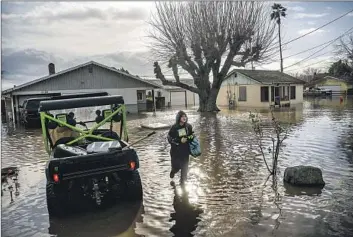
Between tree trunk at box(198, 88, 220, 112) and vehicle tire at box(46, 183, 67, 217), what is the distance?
17.7m

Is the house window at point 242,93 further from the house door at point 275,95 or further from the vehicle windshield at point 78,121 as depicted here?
the vehicle windshield at point 78,121

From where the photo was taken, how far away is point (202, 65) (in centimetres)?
2109

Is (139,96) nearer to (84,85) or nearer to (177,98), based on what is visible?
(84,85)

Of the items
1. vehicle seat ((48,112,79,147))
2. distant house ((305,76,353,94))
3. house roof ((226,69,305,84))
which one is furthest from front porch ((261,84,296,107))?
vehicle seat ((48,112,79,147))

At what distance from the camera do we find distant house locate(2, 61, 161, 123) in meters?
20.6

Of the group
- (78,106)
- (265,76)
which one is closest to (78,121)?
(78,106)

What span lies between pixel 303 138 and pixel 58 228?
26.2 feet

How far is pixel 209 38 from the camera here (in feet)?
61.6

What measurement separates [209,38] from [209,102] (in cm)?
473

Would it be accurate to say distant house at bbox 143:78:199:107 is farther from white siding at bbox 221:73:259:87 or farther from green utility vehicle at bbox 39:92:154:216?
green utility vehicle at bbox 39:92:154:216

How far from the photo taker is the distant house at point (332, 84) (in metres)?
39.2

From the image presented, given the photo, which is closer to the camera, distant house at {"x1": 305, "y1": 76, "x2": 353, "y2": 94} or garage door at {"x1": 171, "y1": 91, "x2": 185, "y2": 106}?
garage door at {"x1": 171, "y1": 91, "x2": 185, "y2": 106}

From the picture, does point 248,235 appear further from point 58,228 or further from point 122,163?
point 58,228

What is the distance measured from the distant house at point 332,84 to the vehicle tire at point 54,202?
4071cm
